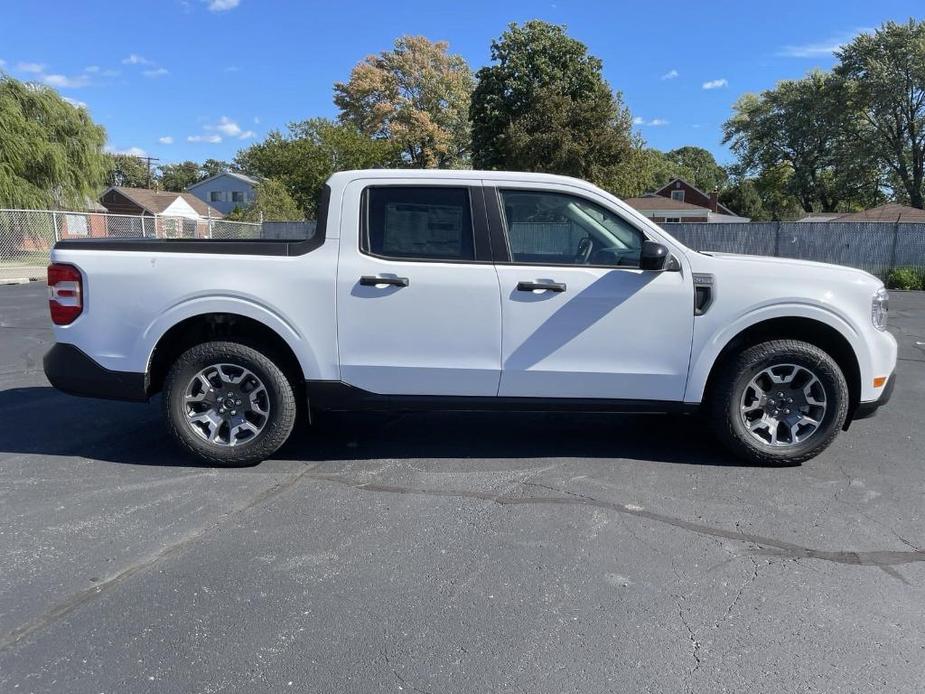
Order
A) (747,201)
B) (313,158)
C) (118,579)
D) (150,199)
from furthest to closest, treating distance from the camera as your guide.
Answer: (747,201) → (150,199) → (313,158) → (118,579)

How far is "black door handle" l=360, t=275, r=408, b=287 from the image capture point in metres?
4.27

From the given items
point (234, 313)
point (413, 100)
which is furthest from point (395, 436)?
point (413, 100)

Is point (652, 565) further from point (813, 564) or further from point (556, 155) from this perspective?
point (556, 155)

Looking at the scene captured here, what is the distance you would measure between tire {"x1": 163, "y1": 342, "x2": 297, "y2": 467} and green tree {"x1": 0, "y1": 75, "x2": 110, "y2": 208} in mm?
26400

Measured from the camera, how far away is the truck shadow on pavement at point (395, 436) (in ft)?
15.9

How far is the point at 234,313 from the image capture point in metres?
4.31

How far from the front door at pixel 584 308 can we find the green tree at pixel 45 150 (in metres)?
27.6

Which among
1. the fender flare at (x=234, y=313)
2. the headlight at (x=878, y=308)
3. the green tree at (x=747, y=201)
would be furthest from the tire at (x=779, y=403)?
the green tree at (x=747, y=201)

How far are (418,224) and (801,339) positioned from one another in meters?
2.72

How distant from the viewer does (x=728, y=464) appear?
184 inches

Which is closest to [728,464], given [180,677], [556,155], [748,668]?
[748,668]

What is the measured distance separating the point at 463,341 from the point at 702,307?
1.56 meters

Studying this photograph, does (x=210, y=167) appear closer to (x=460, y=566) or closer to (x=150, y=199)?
(x=150, y=199)

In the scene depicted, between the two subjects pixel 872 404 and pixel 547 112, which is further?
pixel 547 112
